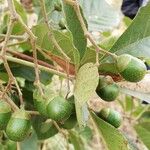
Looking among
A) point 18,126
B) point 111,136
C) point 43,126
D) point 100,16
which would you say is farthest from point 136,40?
point 100,16

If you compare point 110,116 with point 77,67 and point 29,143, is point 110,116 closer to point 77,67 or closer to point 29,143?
point 77,67

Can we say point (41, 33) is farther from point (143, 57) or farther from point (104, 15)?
point (104, 15)

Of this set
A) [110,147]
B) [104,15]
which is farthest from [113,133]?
[104,15]

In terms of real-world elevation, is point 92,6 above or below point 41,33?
below

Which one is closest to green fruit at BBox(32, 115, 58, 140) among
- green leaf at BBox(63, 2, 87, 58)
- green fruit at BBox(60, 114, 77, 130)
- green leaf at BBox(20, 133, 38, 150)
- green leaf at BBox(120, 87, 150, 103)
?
green leaf at BBox(20, 133, 38, 150)

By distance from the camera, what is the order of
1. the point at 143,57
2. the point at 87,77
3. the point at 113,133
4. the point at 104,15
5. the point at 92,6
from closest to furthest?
the point at 87,77 < the point at 113,133 < the point at 143,57 < the point at 92,6 < the point at 104,15

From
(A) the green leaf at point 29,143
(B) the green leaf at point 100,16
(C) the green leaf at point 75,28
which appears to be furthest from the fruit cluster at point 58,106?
(B) the green leaf at point 100,16
